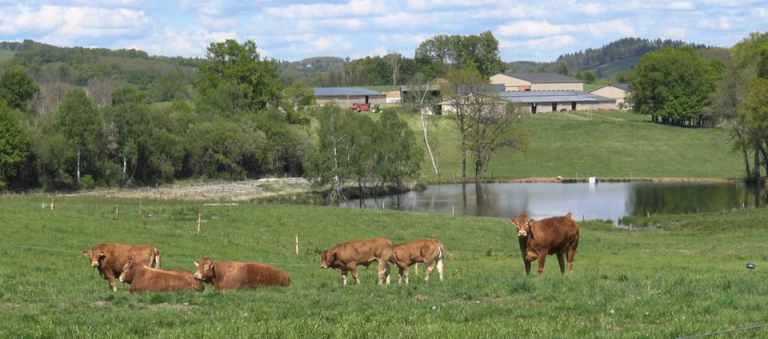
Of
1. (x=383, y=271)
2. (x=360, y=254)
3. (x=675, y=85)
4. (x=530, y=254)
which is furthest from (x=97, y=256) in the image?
(x=675, y=85)

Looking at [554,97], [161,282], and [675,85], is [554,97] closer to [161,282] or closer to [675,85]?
[675,85]

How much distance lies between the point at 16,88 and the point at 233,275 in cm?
10107

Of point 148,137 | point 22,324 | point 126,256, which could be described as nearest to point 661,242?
point 126,256

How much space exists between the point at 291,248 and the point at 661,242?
60.2 feet

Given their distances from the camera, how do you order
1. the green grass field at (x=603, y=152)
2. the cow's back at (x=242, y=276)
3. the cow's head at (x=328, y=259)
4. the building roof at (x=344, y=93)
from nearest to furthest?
the cow's back at (x=242, y=276)
the cow's head at (x=328, y=259)
the green grass field at (x=603, y=152)
the building roof at (x=344, y=93)

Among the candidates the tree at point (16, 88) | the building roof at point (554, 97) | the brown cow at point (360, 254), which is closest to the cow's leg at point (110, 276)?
the brown cow at point (360, 254)

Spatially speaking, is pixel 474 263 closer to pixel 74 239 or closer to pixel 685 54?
pixel 74 239

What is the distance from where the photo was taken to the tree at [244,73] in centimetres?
12531

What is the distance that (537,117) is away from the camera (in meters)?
153

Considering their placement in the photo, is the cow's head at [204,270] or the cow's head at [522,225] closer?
the cow's head at [204,270]

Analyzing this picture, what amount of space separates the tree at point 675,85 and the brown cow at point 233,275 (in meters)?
134

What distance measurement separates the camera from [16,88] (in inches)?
4483

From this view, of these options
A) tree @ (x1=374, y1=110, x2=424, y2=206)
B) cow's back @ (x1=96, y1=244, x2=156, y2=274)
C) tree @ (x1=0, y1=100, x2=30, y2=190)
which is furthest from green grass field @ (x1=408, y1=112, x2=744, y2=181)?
cow's back @ (x1=96, y1=244, x2=156, y2=274)

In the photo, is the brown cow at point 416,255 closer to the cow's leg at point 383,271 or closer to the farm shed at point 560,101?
the cow's leg at point 383,271
